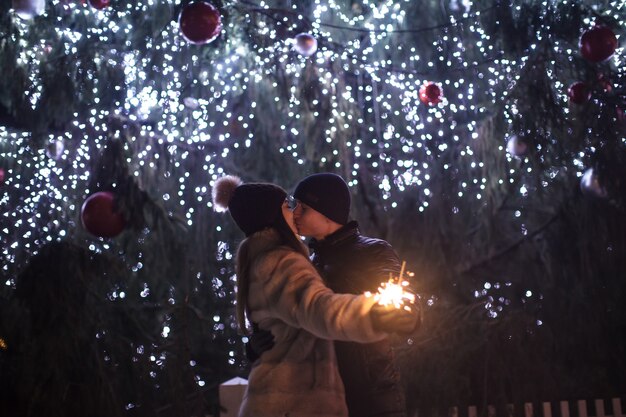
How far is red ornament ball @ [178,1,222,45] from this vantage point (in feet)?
15.2

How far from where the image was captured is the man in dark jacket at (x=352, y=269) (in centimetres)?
277

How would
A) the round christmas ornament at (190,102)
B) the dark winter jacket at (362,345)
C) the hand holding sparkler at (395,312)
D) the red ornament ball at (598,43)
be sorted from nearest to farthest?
the hand holding sparkler at (395,312)
the dark winter jacket at (362,345)
the red ornament ball at (598,43)
the round christmas ornament at (190,102)

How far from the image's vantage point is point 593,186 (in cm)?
532

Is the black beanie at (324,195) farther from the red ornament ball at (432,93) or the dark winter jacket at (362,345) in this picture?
the red ornament ball at (432,93)

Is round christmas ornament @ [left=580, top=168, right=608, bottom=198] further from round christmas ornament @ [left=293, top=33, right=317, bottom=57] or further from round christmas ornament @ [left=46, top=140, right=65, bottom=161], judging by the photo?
round christmas ornament @ [left=46, top=140, right=65, bottom=161]

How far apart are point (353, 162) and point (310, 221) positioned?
14.0ft

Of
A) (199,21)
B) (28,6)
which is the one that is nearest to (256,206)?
(199,21)

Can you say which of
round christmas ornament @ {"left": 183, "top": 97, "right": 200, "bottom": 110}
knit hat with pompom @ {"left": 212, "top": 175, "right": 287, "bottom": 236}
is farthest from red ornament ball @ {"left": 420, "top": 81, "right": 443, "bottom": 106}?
knit hat with pompom @ {"left": 212, "top": 175, "right": 287, "bottom": 236}

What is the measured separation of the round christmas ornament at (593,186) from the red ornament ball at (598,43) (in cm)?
78

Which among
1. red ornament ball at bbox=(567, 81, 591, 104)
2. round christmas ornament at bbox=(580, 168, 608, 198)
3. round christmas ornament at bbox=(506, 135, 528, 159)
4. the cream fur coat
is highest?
red ornament ball at bbox=(567, 81, 591, 104)

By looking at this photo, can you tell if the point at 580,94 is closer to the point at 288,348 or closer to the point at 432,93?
the point at 432,93

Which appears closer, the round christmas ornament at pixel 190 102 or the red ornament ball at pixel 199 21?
the red ornament ball at pixel 199 21

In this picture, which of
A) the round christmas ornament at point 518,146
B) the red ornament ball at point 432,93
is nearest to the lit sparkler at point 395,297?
the round christmas ornament at point 518,146

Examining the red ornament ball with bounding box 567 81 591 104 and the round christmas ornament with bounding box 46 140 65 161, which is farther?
the round christmas ornament with bounding box 46 140 65 161
